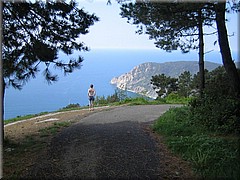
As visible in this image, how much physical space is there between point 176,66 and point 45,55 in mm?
20914

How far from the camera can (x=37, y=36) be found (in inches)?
211

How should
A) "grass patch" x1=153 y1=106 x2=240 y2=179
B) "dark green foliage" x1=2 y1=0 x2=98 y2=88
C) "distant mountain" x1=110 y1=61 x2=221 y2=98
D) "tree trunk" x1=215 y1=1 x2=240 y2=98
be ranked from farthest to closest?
1. "distant mountain" x1=110 y1=61 x2=221 y2=98
2. "tree trunk" x1=215 y1=1 x2=240 y2=98
3. "dark green foliage" x1=2 y1=0 x2=98 y2=88
4. "grass patch" x1=153 y1=106 x2=240 y2=179

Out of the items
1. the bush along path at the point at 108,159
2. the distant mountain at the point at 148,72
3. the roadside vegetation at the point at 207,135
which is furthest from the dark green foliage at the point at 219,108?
the distant mountain at the point at 148,72

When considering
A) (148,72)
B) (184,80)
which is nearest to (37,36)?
(184,80)

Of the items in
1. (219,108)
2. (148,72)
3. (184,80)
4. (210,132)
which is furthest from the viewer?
(148,72)

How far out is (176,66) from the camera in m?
24.8

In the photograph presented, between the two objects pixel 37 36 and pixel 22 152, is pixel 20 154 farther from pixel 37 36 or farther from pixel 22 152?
pixel 37 36

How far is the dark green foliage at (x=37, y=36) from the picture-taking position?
5.04 meters

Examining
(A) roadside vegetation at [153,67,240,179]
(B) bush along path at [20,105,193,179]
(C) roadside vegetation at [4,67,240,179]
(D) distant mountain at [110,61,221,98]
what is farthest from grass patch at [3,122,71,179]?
(D) distant mountain at [110,61,221,98]

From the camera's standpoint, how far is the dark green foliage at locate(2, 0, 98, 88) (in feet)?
16.5

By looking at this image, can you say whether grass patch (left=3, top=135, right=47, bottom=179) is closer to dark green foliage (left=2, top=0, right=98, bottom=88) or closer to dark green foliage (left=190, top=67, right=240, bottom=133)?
dark green foliage (left=2, top=0, right=98, bottom=88)

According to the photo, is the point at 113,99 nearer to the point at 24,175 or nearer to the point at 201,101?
the point at 201,101

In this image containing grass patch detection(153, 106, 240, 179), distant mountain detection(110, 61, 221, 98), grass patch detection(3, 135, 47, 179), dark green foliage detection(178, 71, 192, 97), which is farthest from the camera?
distant mountain detection(110, 61, 221, 98)

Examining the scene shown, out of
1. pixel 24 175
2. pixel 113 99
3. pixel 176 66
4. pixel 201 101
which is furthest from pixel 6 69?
pixel 176 66
